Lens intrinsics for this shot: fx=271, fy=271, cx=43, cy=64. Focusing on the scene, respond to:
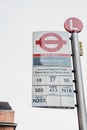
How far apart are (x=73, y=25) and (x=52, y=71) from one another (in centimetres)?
122

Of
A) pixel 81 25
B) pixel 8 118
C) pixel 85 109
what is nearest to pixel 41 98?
pixel 85 109

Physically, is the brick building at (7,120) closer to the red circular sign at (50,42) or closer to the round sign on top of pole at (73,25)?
the red circular sign at (50,42)

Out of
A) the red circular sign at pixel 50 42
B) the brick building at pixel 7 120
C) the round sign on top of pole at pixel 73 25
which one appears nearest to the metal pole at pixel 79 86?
the round sign on top of pole at pixel 73 25

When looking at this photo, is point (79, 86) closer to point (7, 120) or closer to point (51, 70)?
point (51, 70)

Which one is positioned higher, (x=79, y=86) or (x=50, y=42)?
(x=50, y=42)

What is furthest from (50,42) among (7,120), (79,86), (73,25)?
(7,120)

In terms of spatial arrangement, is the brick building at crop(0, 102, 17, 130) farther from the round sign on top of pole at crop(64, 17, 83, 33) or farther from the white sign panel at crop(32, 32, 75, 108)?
the round sign on top of pole at crop(64, 17, 83, 33)

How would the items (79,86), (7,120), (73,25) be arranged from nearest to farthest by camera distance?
1. (79,86)
2. (73,25)
3. (7,120)

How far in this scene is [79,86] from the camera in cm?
527

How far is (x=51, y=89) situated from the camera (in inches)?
217

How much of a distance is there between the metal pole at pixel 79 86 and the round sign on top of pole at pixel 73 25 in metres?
0.13

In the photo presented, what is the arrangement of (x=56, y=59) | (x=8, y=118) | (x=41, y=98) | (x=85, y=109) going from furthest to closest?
(x=8, y=118), (x=56, y=59), (x=41, y=98), (x=85, y=109)

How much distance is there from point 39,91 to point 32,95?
0.54 feet

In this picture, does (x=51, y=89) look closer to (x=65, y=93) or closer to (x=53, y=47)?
(x=65, y=93)
